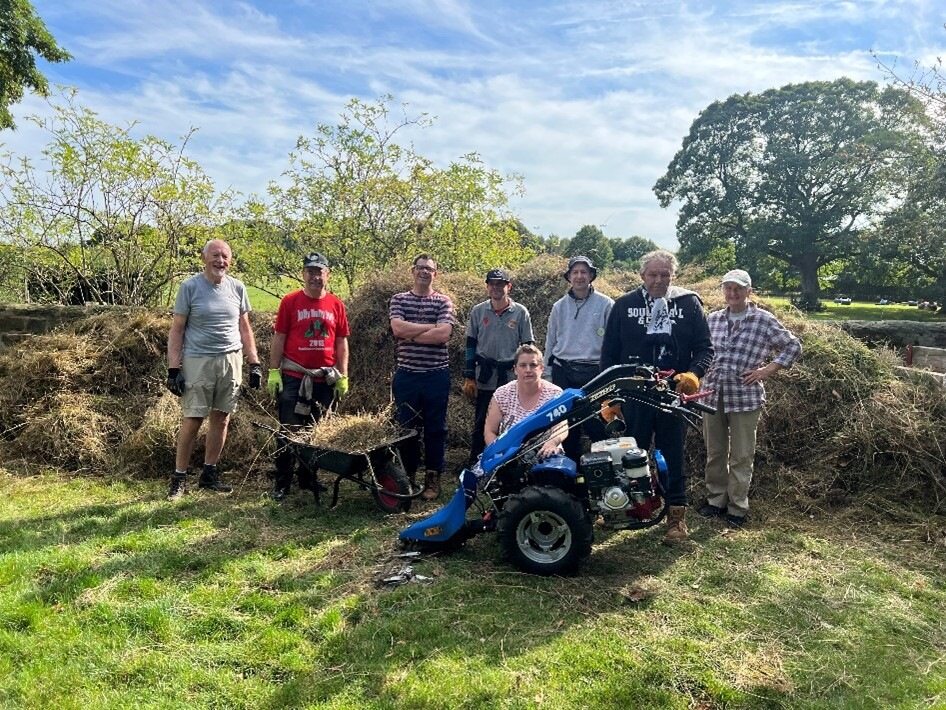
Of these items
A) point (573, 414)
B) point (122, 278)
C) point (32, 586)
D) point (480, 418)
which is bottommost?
point (32, 586)

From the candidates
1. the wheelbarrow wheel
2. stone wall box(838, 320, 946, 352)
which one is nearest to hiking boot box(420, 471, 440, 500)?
the wheelbarrow wheel

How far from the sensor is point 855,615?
3100 millimetres

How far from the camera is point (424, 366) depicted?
487 cm

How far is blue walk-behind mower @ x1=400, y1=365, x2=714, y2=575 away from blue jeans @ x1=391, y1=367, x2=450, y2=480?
4.39 ft

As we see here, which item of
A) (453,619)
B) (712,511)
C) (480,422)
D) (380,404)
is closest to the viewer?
(453,619)

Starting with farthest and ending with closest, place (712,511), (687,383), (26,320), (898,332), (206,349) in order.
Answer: (898,332)
(26,320)
(206,349)
(712,511)
(687,383)

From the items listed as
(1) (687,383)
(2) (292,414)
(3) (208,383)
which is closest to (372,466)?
(2) (292,414)

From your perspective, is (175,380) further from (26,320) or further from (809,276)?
(809,276)

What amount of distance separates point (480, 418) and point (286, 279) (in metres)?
5.39

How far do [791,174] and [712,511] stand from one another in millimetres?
34643

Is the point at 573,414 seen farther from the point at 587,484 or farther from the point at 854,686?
the point at 854,686

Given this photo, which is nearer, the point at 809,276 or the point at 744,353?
the point at 744,353

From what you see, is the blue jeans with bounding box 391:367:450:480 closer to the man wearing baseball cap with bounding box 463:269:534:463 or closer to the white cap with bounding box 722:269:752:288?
the man wearing baseball cap with bounding box 463:269:534:463

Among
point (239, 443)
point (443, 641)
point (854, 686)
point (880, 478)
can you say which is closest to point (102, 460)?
point (239, 443)
